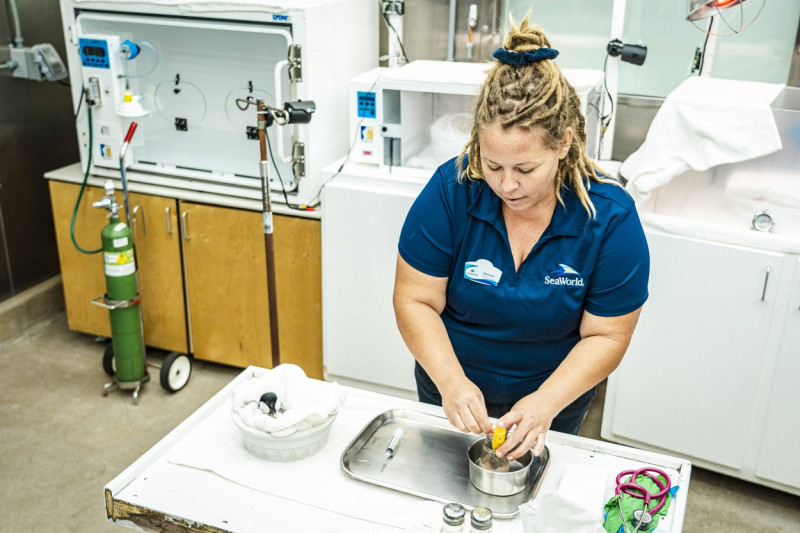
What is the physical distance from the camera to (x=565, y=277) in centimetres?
153

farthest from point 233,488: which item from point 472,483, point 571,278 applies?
point 571,278

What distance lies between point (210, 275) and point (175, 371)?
1.28ft

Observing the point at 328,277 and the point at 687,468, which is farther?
the point at 328,277

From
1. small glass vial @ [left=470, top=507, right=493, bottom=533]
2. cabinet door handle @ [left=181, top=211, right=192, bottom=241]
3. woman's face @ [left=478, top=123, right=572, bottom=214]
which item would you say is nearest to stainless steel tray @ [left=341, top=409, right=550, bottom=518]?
small glass vial @ [left=470, top=507, right=493, bottom=533]

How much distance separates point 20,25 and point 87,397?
5.06 ft

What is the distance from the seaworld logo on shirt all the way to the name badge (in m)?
0.10

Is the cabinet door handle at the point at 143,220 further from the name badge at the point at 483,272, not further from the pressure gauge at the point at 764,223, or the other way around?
the pressure gauge at the point at 764,223

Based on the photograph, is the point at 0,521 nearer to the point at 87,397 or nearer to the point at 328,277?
the point at 87,397

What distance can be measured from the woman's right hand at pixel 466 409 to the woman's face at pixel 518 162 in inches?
13.8

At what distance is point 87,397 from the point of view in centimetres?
309

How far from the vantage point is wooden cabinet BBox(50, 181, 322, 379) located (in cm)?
291

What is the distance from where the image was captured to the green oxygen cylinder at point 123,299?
2.83 m

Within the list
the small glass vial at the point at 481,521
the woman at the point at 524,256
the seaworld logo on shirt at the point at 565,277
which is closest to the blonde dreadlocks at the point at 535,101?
the woman at the point at 524,256

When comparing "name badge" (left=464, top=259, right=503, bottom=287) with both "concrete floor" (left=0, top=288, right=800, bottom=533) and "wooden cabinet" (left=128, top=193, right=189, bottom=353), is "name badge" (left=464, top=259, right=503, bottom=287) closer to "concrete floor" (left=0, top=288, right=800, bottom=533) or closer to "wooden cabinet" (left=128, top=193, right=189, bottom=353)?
"concrete floor" (left=0, top=288, right=800, bottom=533)
